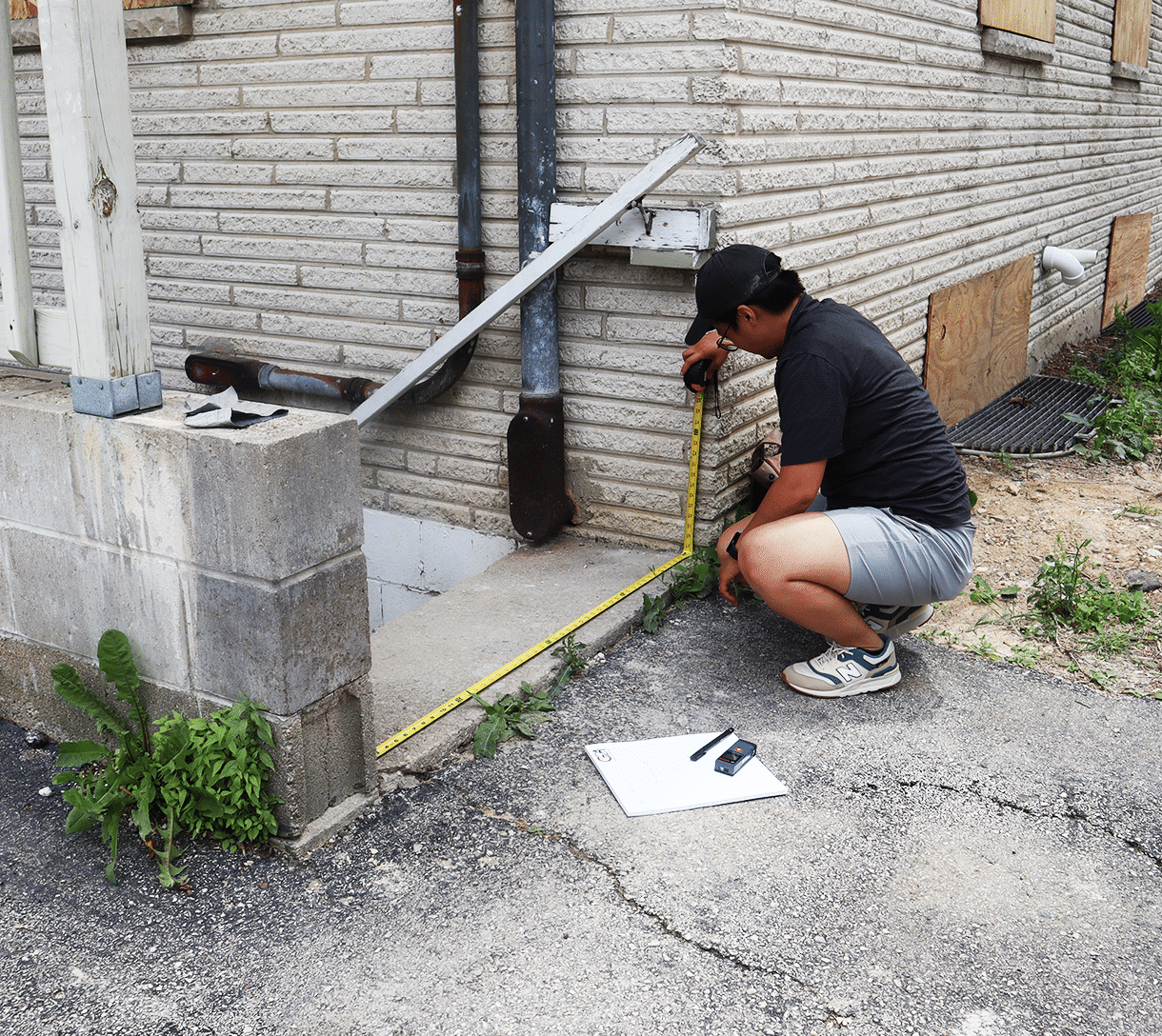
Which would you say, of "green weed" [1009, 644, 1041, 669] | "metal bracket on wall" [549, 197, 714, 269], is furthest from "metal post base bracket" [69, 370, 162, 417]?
"green weed" [1009, 644, 1041, 669]

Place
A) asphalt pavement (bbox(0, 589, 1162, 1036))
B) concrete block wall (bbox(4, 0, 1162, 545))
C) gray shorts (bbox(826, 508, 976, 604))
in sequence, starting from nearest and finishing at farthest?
asphalt pavement (bbox(0, 589, 1162, 1036)) → gray shorts (bbox(826, 508, 976, 604)) → concrete block wall (bbox(4, 0, 1162, 545))

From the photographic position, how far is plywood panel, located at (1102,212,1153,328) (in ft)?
38.1

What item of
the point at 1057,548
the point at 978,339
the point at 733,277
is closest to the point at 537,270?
the point at 733,277

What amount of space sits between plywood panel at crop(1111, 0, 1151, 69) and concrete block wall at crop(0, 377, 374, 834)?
10332 millimetres

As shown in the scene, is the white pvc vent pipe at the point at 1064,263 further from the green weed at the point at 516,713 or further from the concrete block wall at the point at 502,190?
the green weed at the point at 516,713

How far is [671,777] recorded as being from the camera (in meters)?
3.19

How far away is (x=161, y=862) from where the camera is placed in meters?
2.75

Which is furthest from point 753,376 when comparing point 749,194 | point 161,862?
point 161,862

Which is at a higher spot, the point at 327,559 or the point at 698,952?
the point at 327,559

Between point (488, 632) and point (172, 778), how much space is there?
4.65 feet

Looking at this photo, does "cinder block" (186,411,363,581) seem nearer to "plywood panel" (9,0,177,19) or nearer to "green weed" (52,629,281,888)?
"green weed" (52,629,281,888)

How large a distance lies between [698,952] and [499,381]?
2892 mm

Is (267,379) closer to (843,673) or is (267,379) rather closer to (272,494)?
(272,494)

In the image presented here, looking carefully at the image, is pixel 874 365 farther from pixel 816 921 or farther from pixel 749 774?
pixel 816 921
